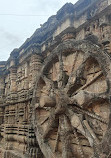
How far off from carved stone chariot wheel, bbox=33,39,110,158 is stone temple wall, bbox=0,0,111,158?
41 cm

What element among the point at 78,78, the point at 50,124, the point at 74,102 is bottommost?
the point at 50,124

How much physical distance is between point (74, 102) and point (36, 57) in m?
2.85

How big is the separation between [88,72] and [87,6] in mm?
2072

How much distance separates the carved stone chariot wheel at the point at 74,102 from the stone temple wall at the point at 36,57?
1.33ft

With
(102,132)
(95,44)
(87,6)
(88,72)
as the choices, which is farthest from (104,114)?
(87,6)

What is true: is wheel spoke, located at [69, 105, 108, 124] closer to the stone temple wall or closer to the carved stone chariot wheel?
the carved stone chariot wheel

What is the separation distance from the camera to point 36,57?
629 centimetres

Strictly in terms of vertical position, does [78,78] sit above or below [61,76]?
below

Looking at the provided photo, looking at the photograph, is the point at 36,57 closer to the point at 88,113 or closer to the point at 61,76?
the point at 61,76

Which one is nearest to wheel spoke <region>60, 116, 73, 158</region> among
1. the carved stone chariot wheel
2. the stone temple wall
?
the carved stone chariot wheel

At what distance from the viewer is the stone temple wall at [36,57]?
425 cm

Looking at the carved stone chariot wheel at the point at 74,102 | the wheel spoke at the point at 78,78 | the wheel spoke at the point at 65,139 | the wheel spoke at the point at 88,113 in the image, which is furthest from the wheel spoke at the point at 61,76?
the wheel spoke at the point at 65,139

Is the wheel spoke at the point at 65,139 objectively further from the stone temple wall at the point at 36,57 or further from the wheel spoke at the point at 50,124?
the stone temple wall at the point at 36,57

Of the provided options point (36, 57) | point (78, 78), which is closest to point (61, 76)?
point (78, 78)
